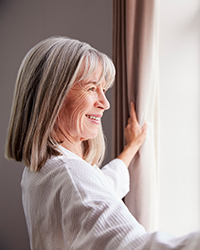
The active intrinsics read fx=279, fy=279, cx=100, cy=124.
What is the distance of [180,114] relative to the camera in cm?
165

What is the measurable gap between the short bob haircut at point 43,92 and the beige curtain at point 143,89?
17.2 inches

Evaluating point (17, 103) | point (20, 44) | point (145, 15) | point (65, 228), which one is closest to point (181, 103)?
point (145, 15)

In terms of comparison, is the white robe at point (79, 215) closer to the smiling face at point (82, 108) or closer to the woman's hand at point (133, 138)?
the smiling face at point (82, 108)

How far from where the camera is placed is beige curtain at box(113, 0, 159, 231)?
141cm

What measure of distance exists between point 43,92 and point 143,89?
62cm

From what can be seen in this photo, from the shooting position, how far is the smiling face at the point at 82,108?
1042 mm

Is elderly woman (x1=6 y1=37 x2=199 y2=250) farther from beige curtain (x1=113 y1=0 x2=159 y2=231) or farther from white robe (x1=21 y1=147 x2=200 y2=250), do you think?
beige curtain (x1=113 y1=0 x2=159 y2=231)

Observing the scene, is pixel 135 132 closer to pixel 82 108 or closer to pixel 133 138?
pixel 133 138

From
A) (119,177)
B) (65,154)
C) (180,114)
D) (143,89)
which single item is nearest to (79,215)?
(65,154)

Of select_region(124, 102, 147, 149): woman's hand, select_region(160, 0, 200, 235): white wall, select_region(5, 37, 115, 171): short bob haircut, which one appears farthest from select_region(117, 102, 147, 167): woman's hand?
select_region(5, 37, 115, 171): short bob haircut

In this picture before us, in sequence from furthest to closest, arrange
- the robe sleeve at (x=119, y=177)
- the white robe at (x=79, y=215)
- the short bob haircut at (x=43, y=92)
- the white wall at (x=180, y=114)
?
1. the white wall at (x=180, y=114)
2. the robe sleeve at (x=119, y=177)
3. the short bob haircut at (x=43, y=92)
4. the white robe at (x=79, y=215)

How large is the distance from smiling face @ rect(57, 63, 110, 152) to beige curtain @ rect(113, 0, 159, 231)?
37cm

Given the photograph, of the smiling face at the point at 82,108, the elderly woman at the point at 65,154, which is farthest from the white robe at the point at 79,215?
the smiling face at the point at 82,108

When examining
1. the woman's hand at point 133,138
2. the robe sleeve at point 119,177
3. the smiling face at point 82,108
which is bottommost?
the robe sleeve at point 119,177
